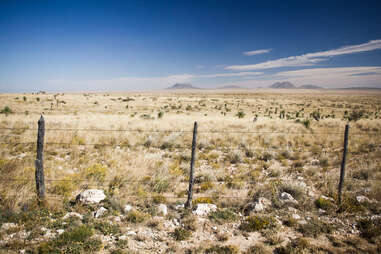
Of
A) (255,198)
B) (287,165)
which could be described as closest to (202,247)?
(255,198)

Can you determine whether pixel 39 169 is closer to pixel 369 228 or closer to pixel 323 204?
pixel 323 204

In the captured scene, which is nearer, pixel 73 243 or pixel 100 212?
pixel 73 243

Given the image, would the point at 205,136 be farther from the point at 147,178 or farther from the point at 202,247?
the point at 202,247

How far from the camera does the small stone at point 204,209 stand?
5.33 meters

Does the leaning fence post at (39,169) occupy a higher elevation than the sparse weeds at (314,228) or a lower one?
higher

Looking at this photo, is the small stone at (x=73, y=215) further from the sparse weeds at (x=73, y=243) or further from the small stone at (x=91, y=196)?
the sparse weeds at (x=73, y=243)

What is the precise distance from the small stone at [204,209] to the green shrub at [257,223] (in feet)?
2.89

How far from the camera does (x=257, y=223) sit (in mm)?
4922

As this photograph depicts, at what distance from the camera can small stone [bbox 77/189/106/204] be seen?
5.44m

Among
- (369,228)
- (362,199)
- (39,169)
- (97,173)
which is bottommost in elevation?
(369,228)

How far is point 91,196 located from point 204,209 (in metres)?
2.96

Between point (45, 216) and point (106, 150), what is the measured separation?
598 centimetres

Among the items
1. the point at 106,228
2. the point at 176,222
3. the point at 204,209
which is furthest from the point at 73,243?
the point at 204,209

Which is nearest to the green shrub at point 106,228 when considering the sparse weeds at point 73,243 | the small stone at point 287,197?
the sparse weeds at point 73,243
